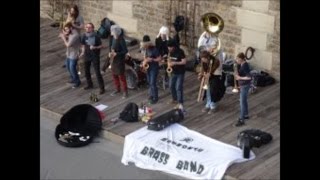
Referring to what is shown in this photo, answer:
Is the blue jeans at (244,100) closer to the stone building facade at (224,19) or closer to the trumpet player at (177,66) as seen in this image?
the trumpet player at (177,66)

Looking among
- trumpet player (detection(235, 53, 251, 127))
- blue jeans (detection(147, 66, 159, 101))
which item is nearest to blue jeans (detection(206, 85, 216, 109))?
trumpet player (detection(235, 53, 251, 127))

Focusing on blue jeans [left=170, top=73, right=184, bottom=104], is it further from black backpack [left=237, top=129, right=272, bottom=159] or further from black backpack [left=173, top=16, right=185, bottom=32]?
black backpack [left=173, top=16, right=185, bottom=32]

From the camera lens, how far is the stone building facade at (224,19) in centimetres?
1155

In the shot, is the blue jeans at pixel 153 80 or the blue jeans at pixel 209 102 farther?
the blue jeans at pixel 153 80

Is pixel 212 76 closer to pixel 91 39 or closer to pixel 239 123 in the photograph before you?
pixel 239 123

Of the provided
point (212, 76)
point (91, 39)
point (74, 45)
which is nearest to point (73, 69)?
point (74, 45)

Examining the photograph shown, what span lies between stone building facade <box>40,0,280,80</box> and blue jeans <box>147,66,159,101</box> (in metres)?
2.00

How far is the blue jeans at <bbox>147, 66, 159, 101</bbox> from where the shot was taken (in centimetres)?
1068

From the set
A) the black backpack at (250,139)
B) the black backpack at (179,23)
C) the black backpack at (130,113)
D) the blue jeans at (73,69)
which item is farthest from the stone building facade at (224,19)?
the black backpack at (130,113)

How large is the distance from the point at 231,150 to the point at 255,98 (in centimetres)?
221

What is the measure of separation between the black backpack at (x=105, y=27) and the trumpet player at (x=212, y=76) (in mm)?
4217
